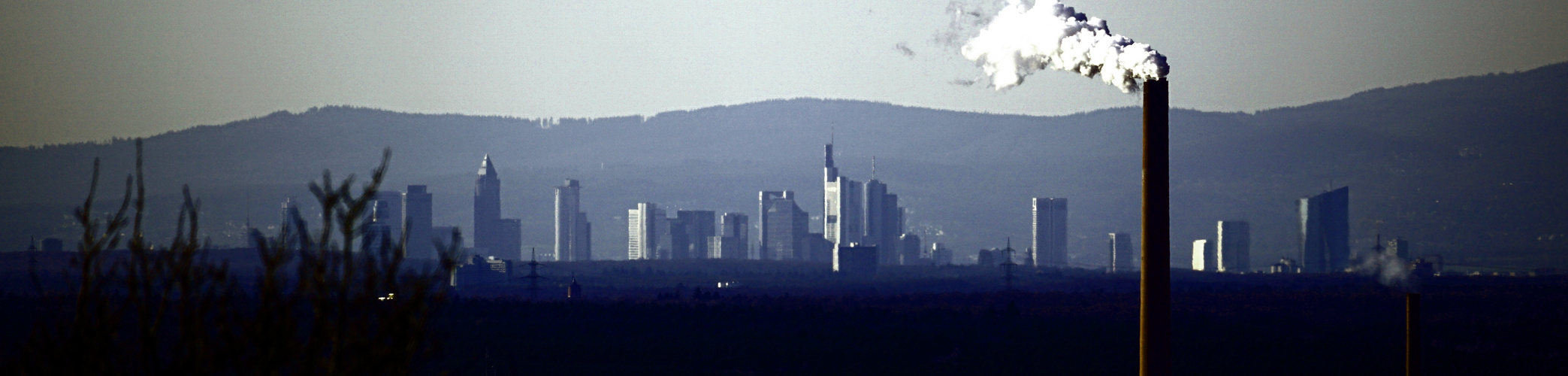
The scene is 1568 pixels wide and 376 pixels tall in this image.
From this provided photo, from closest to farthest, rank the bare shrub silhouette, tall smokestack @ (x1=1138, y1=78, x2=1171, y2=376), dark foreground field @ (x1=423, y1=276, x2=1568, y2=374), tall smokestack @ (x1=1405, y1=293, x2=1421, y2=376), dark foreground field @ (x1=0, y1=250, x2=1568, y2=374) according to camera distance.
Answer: the bare shrub silhouette < tall smokestack @ (x1=1138, y1=78, x2=1171, y2=376) < tall smokestack @ (x1=1405, y1=293, x2=1421, y2=376) < dark foreground field @ (x1=0, y1=250, x2=1568, y2=374) < dark foreground field @ (x1=423, y1=276, x2=1568, y2=374)

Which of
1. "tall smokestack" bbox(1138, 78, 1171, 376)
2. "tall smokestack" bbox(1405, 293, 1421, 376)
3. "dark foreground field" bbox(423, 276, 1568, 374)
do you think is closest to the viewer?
"tall smokestack" bbox(1138, 78, 1171, 376)

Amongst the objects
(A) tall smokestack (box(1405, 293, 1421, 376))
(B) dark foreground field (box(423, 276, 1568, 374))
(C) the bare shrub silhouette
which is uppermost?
(C) the bare shrub silhouette

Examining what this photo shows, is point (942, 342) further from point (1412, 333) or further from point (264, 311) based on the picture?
point (264, 311)

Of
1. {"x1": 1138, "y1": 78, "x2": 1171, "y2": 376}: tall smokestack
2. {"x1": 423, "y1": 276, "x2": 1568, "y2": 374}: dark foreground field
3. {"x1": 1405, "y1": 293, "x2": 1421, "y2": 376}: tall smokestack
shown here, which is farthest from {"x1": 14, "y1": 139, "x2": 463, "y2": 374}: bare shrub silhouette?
{"x1": 423, "y1": 276, "x2": 1568, "y2": 374}: dark foreground field

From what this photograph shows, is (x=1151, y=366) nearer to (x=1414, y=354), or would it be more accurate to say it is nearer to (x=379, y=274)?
(x=1414, y=354)

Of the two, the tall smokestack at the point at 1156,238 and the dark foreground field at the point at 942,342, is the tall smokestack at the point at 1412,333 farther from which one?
the dark foreground field at the point at 942,342

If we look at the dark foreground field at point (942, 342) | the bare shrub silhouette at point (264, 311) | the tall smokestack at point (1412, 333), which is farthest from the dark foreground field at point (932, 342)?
the bare shrub silhouette at point (264, 311)

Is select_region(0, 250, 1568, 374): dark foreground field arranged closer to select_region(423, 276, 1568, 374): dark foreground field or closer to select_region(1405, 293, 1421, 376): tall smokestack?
select_region(423, 276, 1568, 374): dark foreground field

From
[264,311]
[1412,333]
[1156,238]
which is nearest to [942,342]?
[1412,333]
